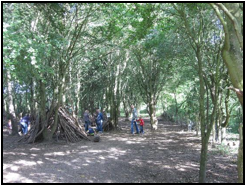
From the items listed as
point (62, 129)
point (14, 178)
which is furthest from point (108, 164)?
point (62, 129)

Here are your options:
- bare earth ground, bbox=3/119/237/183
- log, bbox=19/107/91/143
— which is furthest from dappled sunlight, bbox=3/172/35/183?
log, bbox=19/107/91/143

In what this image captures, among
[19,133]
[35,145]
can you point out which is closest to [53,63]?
[35,145]

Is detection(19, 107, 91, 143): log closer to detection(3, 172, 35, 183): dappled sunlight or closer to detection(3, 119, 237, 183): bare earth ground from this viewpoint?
detection(3, 119, 237, 183): bare earth ground

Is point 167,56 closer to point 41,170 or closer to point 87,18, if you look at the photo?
point 87,18

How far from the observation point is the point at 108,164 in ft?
22.2

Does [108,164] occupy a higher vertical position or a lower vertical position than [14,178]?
lower

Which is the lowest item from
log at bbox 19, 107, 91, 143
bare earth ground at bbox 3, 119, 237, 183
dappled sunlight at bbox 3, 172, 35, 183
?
bare earth ground at bbox 3, 119, 237, 183

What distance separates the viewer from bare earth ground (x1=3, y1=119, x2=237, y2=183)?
548cm

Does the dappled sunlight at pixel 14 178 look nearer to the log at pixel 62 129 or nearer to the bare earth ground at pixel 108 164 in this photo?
the bare earth ground at pixel 108 164

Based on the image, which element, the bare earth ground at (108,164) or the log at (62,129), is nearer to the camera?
the bare earth ground at (108,164)

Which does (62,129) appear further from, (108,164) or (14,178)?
(14,178)

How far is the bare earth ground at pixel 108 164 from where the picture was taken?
5.48 m

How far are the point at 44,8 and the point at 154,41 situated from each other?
14.9ft

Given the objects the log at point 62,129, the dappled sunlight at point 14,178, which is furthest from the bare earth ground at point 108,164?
the log at point 62,129
